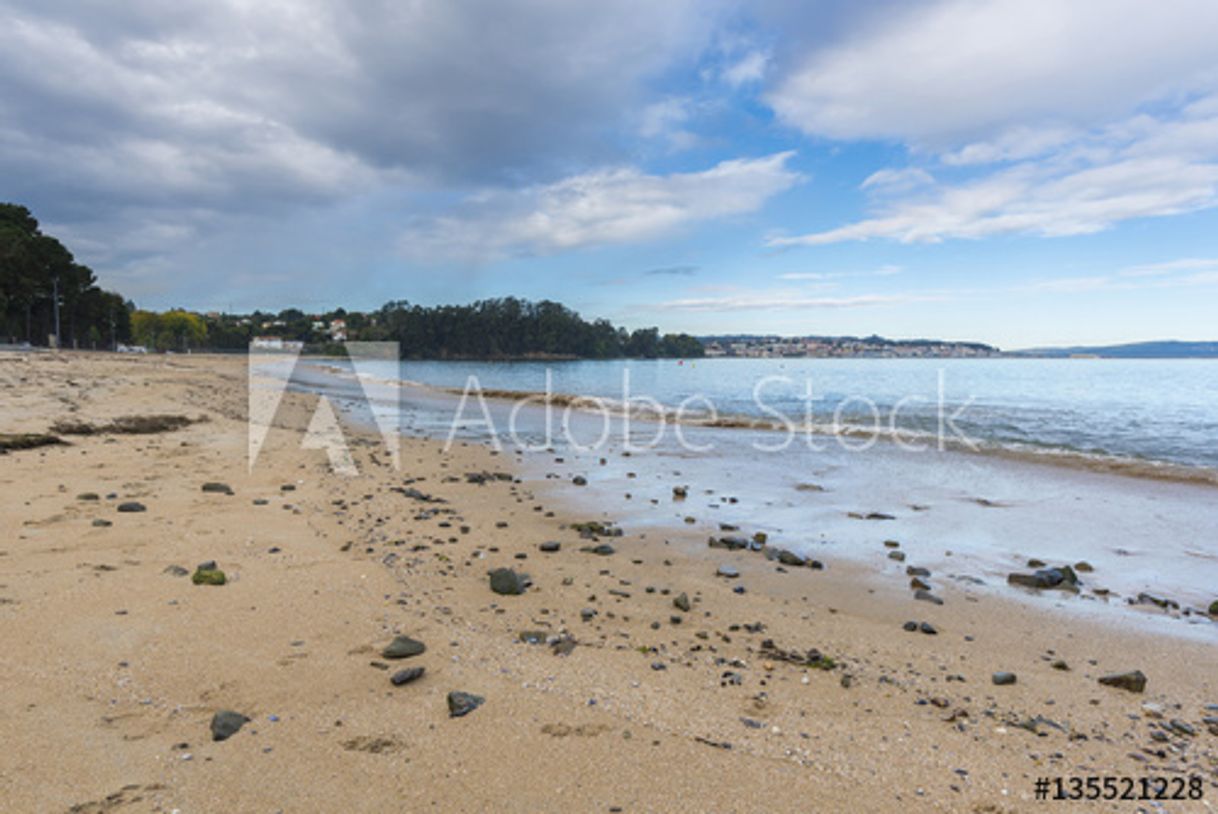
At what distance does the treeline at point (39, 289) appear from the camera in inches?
2099

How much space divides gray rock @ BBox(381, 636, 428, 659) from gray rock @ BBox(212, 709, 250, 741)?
3.03 ft

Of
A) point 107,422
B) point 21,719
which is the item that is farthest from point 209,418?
point 21,719

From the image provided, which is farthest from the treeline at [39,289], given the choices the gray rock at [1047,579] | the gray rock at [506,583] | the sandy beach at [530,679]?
the gray rock at [1047,579]

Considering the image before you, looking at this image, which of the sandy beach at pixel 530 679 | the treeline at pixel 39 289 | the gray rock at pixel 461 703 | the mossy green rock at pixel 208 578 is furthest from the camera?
the treeline at pixel 39 289

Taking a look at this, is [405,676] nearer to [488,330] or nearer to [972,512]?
[972,512]

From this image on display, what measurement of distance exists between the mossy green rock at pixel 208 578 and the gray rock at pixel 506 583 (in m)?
2.15

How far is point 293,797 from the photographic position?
8.49 ft

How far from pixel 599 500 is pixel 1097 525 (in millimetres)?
7461

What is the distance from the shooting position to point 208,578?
4.87 metres

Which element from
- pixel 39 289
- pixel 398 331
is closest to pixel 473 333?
pixel 398 331

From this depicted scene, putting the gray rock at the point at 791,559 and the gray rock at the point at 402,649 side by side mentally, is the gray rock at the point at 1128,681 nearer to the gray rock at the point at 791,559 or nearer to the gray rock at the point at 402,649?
the gray rock at the point at 791,559

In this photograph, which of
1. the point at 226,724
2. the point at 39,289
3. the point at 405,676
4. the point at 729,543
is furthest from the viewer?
the point at 39,289

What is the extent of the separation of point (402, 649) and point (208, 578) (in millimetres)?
2096

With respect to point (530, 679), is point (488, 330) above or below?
above
